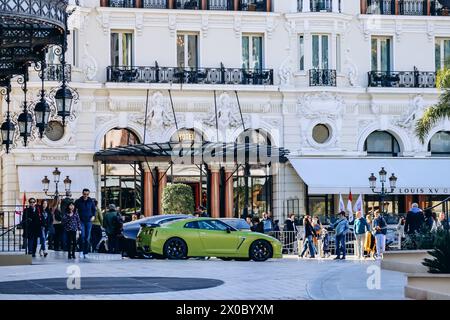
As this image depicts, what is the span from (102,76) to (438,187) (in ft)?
49.2

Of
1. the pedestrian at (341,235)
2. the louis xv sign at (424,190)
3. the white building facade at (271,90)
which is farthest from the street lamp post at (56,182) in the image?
the louis xv sign at (424,190)

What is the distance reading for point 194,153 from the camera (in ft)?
171

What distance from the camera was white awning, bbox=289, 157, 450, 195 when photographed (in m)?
54.0

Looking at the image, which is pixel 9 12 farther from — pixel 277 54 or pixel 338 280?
pixel 277 54

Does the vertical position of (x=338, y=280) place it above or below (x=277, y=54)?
below

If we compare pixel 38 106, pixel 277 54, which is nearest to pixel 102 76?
pixel 277 54

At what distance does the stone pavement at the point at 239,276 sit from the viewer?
20656 millimetres

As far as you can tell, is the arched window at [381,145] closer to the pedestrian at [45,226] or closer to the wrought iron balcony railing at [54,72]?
the wrought iron balcony railing at [54,72]

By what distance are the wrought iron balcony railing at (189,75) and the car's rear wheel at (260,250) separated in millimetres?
19242

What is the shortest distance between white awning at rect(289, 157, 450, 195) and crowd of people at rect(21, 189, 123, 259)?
1700 centimetres

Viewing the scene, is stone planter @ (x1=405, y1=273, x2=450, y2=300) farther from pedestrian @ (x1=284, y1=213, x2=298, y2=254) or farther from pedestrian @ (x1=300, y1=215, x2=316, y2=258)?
pedestrian @ (x1=284, y1=213, x2=298, y2=254)

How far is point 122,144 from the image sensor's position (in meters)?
54.4

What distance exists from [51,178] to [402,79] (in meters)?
16.1

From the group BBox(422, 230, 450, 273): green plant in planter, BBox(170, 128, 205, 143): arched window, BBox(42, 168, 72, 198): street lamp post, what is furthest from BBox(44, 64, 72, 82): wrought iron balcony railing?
BBox(422, 230, 450, 273): green plant in planter
